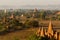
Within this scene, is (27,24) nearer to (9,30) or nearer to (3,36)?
(9,30)

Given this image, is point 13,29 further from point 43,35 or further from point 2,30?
point 43,35

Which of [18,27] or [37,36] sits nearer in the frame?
[37,36]

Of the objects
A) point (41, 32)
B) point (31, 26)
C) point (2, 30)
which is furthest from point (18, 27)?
point (41, 32)

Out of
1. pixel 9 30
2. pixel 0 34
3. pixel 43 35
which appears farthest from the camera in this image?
pixel 9 30

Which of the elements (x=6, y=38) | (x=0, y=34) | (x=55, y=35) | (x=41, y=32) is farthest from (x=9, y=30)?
(x=55, y=35)

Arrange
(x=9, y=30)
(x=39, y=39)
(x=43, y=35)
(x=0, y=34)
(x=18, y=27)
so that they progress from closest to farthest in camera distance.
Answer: (x=39, y=39) → (x=43, y=35) → (x=0, y=34) → (x=9, y=30) → (x=18, y=27)

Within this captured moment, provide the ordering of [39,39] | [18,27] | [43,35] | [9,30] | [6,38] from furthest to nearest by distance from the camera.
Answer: [18,27], [9,30], [6,38], [43,35], [39,39]

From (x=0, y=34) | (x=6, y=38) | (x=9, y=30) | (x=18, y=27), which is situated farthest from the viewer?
(x=18, y=27)

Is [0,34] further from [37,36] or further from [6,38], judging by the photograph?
[37,36]

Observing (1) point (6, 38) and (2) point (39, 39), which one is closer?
(2) point (39, 39)
